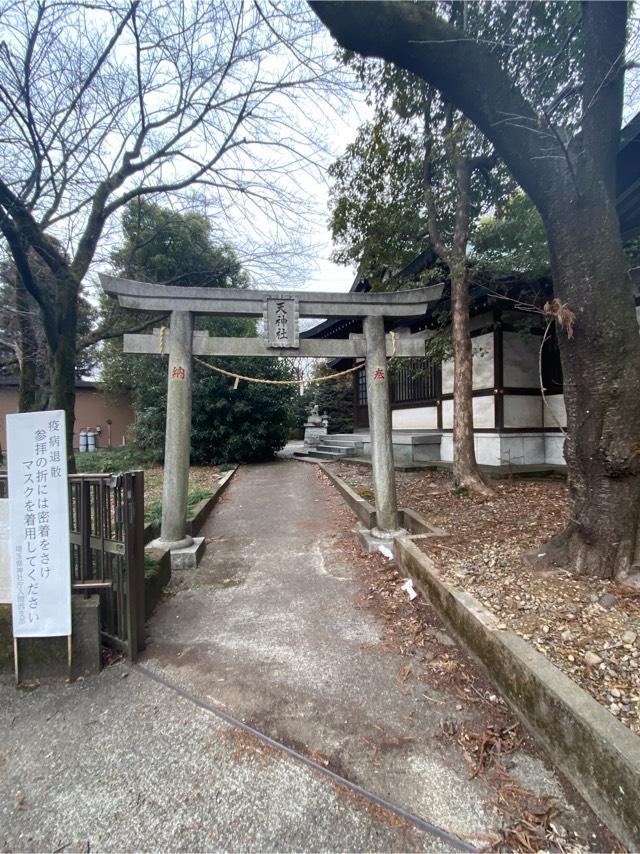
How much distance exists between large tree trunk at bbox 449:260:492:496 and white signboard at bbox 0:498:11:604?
5.80 meters

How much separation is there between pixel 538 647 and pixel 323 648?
146 centimetres

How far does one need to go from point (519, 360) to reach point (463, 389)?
3306mm

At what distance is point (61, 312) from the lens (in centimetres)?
660

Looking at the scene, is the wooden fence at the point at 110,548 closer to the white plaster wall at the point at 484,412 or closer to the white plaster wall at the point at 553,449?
the white plaster wall at the point at 484,412

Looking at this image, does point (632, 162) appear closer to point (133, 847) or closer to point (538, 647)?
point (538, 647)

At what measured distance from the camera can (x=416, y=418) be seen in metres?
11.3

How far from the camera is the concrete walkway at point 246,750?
154cm

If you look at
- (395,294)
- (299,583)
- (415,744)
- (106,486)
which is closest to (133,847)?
(415,744)

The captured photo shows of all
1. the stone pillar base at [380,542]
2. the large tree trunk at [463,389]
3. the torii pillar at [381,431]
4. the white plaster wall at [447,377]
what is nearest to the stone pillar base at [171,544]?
the stone pillar base at [380,542]

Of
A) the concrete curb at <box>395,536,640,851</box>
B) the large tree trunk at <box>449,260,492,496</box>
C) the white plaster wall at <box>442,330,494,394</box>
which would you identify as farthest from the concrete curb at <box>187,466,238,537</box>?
the white plaster wall at <box>442,330,494,394</box>

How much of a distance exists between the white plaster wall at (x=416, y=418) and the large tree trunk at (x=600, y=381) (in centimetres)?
764

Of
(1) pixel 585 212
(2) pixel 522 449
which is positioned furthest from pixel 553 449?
(1) pixel 585 212

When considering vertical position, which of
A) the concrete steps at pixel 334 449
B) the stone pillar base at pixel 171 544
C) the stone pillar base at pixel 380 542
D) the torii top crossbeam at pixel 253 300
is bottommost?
the stone pillar base at pixel 380 542

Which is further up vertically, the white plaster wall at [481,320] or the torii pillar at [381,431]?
the white plaster wall at [481,320]
